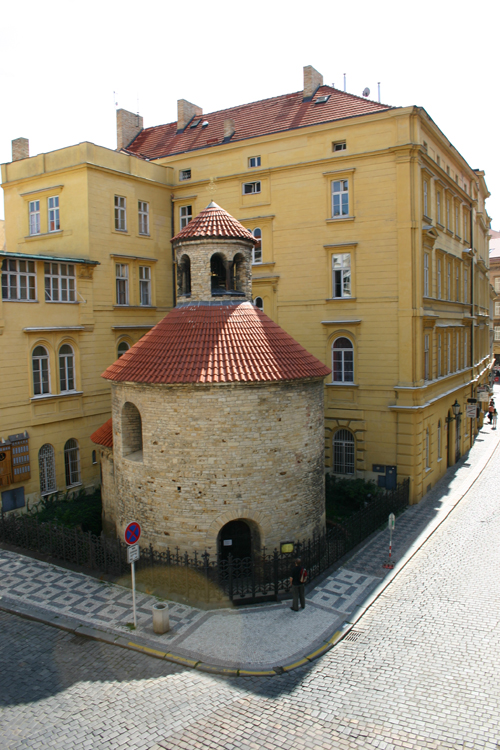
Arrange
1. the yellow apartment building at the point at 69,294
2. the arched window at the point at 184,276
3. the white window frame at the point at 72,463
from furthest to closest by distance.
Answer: the white window frame at the point at 72,463, the yellow apartment building at the point at 69,294, the arched window at the point at 184,276

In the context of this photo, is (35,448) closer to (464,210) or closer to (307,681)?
(307,681)

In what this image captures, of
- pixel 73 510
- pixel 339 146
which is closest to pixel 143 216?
pixel 339 146

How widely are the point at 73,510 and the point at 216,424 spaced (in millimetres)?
8539

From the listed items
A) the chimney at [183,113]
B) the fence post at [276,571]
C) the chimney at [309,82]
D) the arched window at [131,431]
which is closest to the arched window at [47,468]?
the arched window at [131,431]

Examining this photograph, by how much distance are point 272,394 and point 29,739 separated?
351 inches

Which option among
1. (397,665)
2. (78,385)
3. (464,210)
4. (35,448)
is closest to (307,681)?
(397,665)

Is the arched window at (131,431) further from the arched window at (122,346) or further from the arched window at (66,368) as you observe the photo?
the arched window at (122,346)

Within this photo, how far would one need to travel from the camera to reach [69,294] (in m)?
22.8

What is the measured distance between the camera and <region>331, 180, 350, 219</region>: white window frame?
23.2 m

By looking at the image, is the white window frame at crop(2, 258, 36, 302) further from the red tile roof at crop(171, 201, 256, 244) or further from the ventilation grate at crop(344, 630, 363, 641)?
the ventilation grate at crop(344, 630, 363, 641)

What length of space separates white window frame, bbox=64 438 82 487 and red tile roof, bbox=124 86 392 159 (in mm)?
15602

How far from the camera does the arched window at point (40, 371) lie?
21.3m

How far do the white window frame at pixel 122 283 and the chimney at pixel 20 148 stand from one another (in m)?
7.99

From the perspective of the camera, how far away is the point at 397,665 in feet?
36.3
